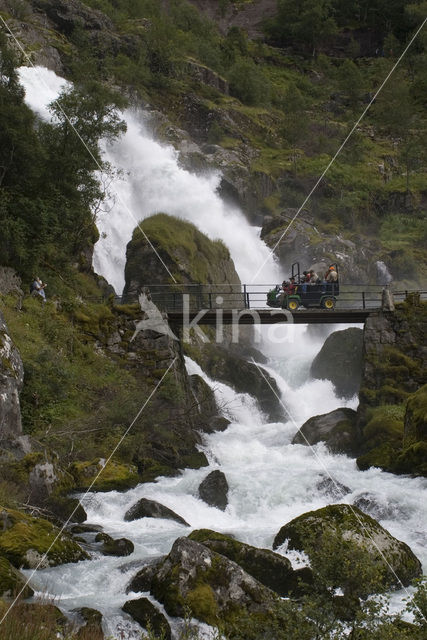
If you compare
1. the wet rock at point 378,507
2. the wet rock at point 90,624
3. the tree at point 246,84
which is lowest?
the wet rock at point 378,507

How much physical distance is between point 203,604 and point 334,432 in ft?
49.4

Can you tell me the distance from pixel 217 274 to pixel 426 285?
70.2 feet

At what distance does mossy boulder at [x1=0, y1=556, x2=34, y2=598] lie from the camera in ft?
28.6

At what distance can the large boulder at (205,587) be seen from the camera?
30.1 ft

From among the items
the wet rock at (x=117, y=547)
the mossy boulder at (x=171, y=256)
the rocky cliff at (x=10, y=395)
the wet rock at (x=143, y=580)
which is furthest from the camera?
the mossy boulder at (x=171, y=256)

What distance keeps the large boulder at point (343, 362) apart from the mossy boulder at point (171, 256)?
22.5ft

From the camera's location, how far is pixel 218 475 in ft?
57.6

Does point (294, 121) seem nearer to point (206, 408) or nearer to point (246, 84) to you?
point (246, 84)

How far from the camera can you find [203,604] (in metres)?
9.19

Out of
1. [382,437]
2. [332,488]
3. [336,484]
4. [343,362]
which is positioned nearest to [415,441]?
[382,437]

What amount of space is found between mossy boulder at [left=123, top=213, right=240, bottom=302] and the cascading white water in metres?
1.93

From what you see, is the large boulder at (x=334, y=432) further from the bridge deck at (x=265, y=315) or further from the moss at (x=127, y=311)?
the moss at (x=127, y=311)

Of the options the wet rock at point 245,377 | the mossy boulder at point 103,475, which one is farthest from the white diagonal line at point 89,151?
the mossy boulder at point 103,475

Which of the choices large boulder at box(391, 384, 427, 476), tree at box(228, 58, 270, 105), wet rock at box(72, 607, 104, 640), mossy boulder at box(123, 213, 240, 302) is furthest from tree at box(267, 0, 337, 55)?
wet rock at box(72, 607, 104, 640)
